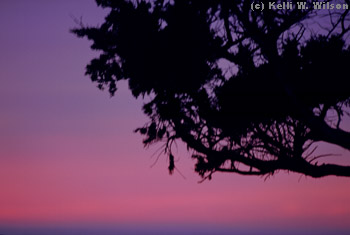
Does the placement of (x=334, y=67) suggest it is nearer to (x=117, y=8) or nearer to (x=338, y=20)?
(x=338, y=20)

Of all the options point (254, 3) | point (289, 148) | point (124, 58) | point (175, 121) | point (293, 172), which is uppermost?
point (254, 3)

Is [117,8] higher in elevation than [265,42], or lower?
higher

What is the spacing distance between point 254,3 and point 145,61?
2480mm

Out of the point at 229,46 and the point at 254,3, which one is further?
the point at 229,46

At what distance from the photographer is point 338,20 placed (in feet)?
23.4

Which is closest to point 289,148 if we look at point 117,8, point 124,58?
point 124,58

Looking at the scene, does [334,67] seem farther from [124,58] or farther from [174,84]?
[124,58]

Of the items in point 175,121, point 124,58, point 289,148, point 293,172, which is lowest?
point 293,172

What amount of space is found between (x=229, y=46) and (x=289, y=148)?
249 centimetres

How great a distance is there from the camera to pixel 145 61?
766 centimetres

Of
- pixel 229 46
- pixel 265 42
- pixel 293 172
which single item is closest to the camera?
pixel 265 42

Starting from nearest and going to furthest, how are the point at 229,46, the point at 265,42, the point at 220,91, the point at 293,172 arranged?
the point at 265,42 → the point at 293,172 → the point at 229,46 → the point at 220,91

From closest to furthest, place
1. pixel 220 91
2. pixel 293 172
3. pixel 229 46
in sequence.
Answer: pixel 293 172, pixel 229 46, pixel 220 91

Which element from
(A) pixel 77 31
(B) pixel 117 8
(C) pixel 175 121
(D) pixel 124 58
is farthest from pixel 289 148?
(A) pixel 77 31
